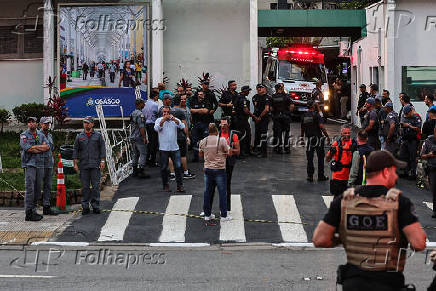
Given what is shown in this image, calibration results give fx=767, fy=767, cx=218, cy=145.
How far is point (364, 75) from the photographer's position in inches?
1060

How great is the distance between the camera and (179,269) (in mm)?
10500

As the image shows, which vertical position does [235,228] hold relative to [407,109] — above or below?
below

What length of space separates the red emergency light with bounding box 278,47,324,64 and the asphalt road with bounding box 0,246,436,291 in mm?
20088

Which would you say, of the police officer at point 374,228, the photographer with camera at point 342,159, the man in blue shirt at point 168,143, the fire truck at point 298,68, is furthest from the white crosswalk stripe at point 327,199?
the fire truck at point 298,68

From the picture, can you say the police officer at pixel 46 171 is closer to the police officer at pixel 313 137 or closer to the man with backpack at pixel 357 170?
the man with backpack at pixel 357 170

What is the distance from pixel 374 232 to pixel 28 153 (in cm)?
941

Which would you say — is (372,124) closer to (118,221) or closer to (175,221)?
(175,221)

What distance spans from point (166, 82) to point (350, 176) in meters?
11.2

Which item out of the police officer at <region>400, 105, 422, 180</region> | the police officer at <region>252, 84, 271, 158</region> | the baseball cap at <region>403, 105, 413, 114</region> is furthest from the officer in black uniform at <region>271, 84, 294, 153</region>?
the baseball cap at <region>403, 105, 413, 114</region>

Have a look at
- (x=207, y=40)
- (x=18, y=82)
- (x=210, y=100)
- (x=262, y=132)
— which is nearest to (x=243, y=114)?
(x=262, y=132)

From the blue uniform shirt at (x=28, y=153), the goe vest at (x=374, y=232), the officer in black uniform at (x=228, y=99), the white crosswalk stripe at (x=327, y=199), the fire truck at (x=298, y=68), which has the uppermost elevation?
the fire truck at (x=298, y=68)

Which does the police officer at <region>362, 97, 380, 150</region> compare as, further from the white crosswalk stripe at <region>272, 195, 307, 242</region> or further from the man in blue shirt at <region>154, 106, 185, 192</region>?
the man in blue shirt at <region>154, 106, 185, 192</region>

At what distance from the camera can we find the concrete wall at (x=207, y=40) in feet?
75.2

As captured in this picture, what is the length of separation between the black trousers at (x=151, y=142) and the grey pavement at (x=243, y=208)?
37 cm
